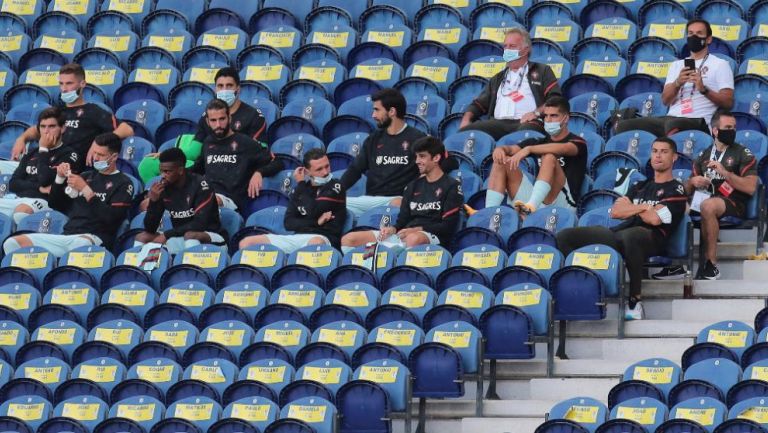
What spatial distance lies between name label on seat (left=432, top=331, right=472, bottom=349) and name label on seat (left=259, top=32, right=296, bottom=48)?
214 inches

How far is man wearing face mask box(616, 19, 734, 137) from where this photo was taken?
705 inches

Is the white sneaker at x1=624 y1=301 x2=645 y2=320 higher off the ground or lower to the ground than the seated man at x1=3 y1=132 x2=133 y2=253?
lower

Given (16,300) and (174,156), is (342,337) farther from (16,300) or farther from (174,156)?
(16,300)

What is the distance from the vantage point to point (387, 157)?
58.5 feet

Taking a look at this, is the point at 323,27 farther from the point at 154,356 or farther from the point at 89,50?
the point at 154,356

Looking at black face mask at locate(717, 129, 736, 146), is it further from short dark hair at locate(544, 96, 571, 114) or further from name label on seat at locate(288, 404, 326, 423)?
name label on seat at locate(288, 404, 326, 423)

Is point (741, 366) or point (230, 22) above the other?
point (230, 22)

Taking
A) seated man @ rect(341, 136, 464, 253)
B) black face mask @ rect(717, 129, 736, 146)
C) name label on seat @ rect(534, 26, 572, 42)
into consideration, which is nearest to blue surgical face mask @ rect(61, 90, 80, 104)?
seated man @ rect(341, 136, 464, 253)

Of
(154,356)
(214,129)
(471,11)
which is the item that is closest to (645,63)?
(471,11)

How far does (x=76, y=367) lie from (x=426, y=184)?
2.90m

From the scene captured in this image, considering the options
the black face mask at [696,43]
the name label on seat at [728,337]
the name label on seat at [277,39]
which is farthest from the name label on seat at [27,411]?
the black face mask at [696,43]

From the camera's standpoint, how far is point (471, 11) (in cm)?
2048

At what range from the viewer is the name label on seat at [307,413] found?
1515cm

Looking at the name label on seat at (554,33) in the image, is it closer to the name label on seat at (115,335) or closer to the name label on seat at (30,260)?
the name label on seat at (30,260)
